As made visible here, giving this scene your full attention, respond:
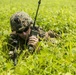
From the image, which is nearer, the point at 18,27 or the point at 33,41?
the point at 33,41

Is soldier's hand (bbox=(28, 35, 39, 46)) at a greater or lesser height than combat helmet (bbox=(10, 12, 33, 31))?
lesser

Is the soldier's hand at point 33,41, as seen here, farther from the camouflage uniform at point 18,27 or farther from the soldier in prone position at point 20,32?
the camouflage uniform at point 18,27

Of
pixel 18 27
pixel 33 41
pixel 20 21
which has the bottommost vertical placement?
pixel 33 41

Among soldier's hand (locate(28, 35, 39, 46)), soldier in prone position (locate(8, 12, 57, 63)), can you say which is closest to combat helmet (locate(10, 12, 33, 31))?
soldier in prone position (locate(8, 12, 57, 63))

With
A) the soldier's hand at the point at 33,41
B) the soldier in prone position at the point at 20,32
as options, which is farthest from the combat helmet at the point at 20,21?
the soldier's hand at the point at 33,41

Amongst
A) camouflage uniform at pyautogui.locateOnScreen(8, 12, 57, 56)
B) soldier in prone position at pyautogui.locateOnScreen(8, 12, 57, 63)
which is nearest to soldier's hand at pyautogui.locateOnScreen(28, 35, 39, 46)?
soldier in prone position at pyautogui.locateOnScreen(8, 12, 57, 63)

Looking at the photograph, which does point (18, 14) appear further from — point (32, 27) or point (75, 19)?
point (75, 19)

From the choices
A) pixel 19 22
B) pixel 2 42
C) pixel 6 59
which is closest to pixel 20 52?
pixel 6 59

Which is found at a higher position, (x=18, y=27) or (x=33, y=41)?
(x=18, y=27)

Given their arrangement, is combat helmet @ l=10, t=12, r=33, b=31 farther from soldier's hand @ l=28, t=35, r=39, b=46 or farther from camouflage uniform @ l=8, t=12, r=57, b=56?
soldier's hand @ l=28, t=35, r=39, b=46

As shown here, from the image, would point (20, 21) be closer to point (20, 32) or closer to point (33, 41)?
point (20, 32)

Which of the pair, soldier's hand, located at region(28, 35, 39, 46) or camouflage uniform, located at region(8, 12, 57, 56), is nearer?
soldier's hand, located at region(28, 35, 39, 46)

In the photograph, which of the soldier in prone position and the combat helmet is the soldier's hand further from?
the combat helmet

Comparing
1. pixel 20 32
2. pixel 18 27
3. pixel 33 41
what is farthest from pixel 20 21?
pixel 33 41
